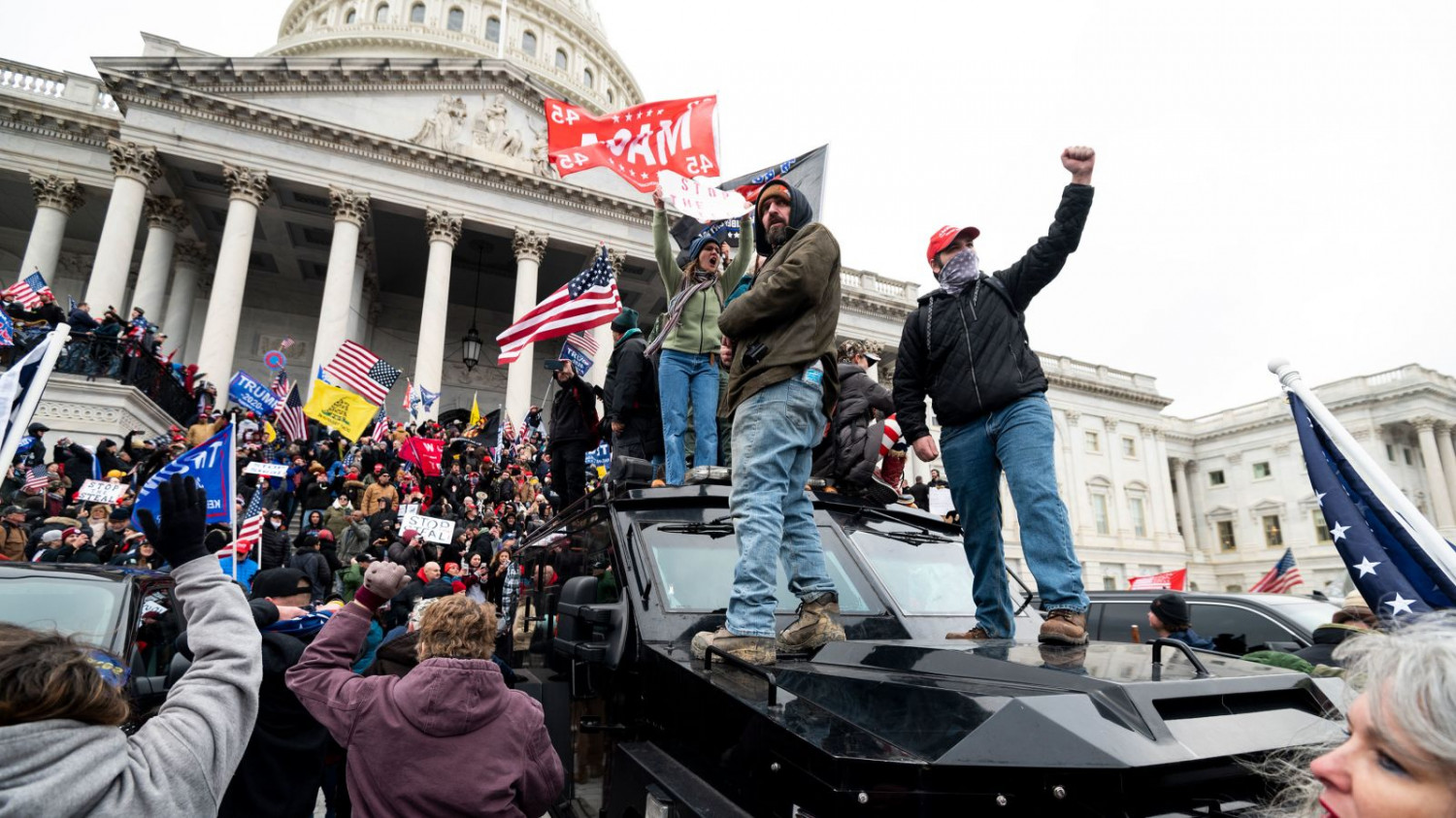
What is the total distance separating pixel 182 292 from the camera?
2750 centimetres

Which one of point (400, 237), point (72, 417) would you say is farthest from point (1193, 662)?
point (400, 237)

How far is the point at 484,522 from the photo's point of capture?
14.6 meters

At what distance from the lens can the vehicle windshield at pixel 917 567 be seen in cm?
383

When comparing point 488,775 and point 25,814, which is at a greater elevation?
point 25,814

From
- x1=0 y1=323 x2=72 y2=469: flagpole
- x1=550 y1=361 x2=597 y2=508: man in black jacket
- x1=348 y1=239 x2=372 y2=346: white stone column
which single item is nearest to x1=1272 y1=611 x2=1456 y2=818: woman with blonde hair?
x1=550 y1=361 x2=597 y2=508: man in black jacket

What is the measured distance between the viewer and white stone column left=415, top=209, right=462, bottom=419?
81.3 ft

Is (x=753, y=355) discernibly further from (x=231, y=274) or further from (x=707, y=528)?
(x=231, y=274)

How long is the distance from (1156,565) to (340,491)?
53915mm

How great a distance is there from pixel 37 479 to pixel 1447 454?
254 ft

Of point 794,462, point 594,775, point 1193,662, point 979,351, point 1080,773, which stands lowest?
point 594,775

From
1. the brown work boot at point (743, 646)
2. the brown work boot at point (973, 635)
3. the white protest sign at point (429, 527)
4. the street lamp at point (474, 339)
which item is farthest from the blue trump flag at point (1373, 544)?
the street lamp at point (474, 339)

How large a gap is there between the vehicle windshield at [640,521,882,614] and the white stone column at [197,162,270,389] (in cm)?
2324

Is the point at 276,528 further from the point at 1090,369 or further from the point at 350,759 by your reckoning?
the point at 1090,369

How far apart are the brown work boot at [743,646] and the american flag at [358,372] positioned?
17.1 m
